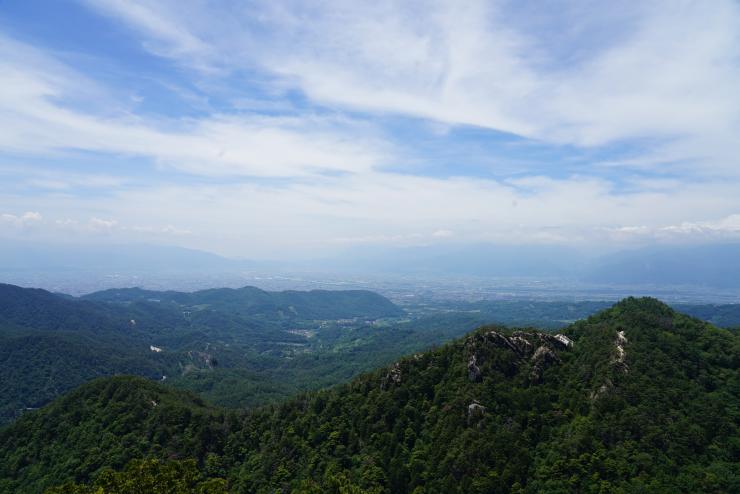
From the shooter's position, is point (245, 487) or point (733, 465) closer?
point (733, 465)

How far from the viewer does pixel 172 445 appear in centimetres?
8012

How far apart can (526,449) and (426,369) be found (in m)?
24.3

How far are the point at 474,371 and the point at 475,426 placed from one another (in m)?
10.6

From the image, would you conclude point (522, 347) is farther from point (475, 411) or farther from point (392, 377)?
point (392, 377)

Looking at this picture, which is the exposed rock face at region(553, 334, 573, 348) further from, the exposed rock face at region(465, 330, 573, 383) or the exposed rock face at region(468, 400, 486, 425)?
the exposed rock face at region(468, 400, 486, 425)

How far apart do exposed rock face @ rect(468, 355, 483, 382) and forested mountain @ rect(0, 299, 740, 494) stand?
23 cm

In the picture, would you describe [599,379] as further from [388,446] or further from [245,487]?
[245,487]

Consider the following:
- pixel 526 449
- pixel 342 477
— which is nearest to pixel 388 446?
pixel 342 477

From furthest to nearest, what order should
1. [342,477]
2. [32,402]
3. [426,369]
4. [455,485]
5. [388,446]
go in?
1. [32,402]
2. [426,369]
3. [388,446]
4. [342,477]
5. [455,485]

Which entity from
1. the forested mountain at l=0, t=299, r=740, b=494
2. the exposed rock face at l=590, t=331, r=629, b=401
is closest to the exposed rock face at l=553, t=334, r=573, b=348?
the forested mountain at l=0, t=299, r=740, b=494

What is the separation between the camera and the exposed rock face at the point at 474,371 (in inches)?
2788

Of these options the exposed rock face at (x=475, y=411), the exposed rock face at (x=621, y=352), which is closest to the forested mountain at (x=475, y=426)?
the exposed rock face at (x=475, y=411)

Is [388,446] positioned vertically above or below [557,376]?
below

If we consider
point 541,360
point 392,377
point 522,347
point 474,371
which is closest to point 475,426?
point 474,371
